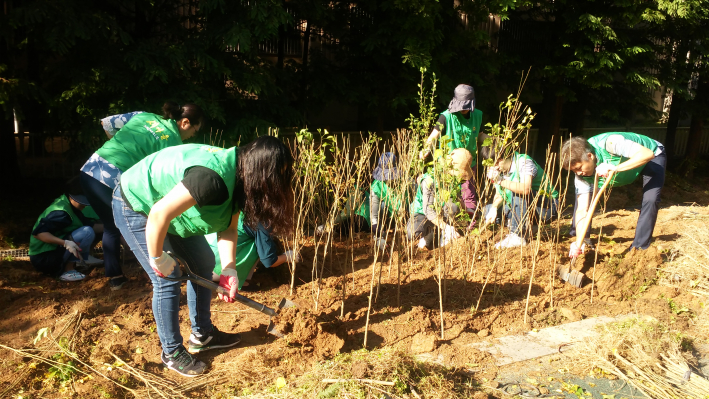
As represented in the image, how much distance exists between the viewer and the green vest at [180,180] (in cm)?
254

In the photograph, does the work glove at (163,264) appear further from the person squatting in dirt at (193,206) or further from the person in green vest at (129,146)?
the person in green vest at (129,146)

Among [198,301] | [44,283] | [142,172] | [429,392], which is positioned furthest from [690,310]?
[44,283]

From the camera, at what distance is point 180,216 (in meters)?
2.68

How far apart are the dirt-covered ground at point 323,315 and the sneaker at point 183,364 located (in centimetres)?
5

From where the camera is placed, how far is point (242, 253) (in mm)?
4055

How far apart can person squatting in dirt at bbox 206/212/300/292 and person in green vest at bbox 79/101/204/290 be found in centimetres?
75

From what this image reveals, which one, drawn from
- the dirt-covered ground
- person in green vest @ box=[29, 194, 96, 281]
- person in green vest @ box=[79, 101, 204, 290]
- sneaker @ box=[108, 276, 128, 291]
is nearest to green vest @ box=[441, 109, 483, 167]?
the dirt-covered ground

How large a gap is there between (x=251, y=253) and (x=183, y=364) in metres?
1.23

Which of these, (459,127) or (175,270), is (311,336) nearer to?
(175,270)

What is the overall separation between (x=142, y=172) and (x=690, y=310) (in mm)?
3915

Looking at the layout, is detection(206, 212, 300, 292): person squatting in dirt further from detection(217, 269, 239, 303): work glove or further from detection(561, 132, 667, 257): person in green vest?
detection(561, 132, 667, 257): person in green vest

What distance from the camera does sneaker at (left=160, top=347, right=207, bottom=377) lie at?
2.95 meters

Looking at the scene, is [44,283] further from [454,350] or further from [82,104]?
[454,350]

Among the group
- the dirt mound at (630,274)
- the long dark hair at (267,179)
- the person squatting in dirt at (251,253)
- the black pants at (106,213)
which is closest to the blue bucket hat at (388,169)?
the person squatting in dirt at (251,253)
